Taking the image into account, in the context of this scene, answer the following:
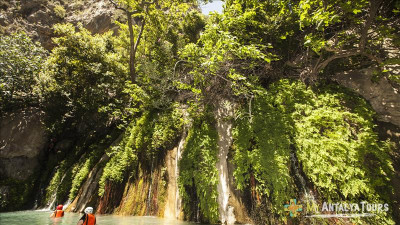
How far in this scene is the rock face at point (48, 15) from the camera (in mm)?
19297

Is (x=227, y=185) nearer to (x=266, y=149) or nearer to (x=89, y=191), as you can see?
(x=266, y=149)

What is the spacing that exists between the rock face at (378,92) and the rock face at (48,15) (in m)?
20.3

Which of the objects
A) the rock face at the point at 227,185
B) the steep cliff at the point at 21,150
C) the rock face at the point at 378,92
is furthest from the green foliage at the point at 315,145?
the steep cliff at the point at 21,150

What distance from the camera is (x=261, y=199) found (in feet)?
19.2

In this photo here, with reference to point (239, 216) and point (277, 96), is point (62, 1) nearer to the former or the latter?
point (277, 96)

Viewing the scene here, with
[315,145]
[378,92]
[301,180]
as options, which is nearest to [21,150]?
[301,180]

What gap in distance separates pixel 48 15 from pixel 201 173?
25613mm

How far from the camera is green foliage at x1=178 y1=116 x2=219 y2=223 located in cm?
647

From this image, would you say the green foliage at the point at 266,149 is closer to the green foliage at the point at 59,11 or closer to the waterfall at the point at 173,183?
the waterfall at the point at 173,183

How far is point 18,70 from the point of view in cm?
1349

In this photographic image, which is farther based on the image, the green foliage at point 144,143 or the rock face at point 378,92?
the green foliage at point 144,143

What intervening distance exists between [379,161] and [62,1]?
3209 cm

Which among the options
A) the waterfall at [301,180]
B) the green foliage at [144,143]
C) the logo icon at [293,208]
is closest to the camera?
the logo icon at [293,208]

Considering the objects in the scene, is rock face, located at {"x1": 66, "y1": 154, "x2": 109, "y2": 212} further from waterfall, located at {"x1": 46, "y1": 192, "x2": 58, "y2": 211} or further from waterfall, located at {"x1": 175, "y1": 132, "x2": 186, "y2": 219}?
waterfall, located at {"x1": 175, "y1": 132, "x2": 186, "y2": 219}
